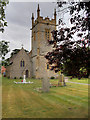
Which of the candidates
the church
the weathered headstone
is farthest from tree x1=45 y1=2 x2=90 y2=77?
the church

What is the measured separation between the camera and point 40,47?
38.6 metres

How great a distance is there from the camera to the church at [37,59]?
37.6 meters

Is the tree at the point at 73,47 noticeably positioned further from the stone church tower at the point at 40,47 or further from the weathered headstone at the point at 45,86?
the stone church tower at the point at 40,47

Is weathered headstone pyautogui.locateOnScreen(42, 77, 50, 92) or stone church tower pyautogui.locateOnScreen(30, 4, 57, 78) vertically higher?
stone church tower pyautogui.locateOnScreen(30, 4, 57, 78)

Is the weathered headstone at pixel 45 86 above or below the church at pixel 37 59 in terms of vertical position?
below

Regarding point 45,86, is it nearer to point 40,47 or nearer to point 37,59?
point 37,59

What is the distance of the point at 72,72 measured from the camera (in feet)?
16.6

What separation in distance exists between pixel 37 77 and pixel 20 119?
31.1 metres

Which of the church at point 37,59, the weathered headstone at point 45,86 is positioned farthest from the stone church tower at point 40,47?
the weathered headstone at point 45,86

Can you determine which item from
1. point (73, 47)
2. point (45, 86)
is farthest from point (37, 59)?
point (73, 47)

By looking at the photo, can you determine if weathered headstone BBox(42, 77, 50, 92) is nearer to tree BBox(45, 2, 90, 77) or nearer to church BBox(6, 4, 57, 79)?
tree BBox(45, 2, 90, 77)

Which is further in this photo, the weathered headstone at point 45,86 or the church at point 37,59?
the church at point 37,59

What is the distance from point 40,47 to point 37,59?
397 centimetres

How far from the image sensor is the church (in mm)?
37594
